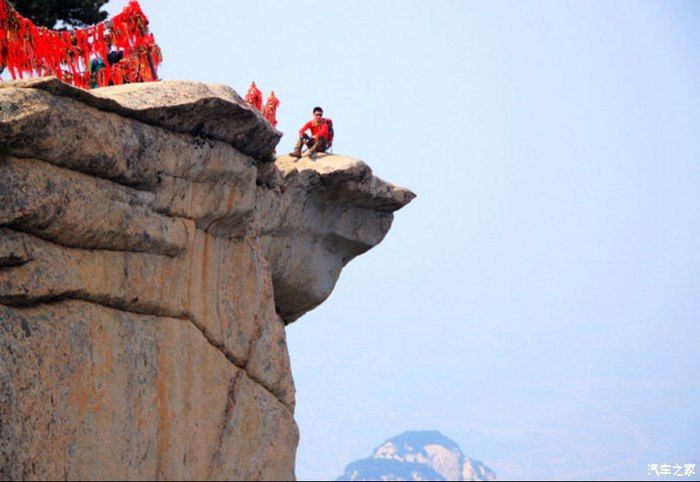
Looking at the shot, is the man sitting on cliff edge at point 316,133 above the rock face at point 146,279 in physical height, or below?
above

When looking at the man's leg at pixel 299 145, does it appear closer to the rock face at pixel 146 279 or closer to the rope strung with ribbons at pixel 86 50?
the rock face at pixel 146 279

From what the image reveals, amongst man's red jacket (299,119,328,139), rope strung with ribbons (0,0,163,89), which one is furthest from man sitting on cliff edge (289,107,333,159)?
rope strung with ribbons (0,0,163,89)

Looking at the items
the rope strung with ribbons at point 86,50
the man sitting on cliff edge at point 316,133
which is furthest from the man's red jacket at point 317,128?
the rope strung with ribbons at point 86,50

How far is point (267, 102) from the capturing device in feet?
105

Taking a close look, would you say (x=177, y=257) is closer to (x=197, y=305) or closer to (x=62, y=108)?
(x=197, y=305)

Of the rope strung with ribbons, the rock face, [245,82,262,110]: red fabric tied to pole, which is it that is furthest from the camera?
[245,82,262,110]: red fabric tied to pole

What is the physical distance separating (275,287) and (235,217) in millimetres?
5119

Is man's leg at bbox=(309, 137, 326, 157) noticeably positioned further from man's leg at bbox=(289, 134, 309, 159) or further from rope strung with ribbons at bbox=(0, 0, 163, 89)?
rope strung with ribbons at bbox=(0, 0, 163, 89)

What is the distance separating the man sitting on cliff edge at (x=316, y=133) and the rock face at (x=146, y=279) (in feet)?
2.05

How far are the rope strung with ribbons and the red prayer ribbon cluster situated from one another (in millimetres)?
3357

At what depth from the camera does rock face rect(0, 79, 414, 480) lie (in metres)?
21.8

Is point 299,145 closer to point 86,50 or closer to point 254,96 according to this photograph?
point 254,96

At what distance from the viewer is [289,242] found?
1258 inches

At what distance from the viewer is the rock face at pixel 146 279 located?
71.4 feet
